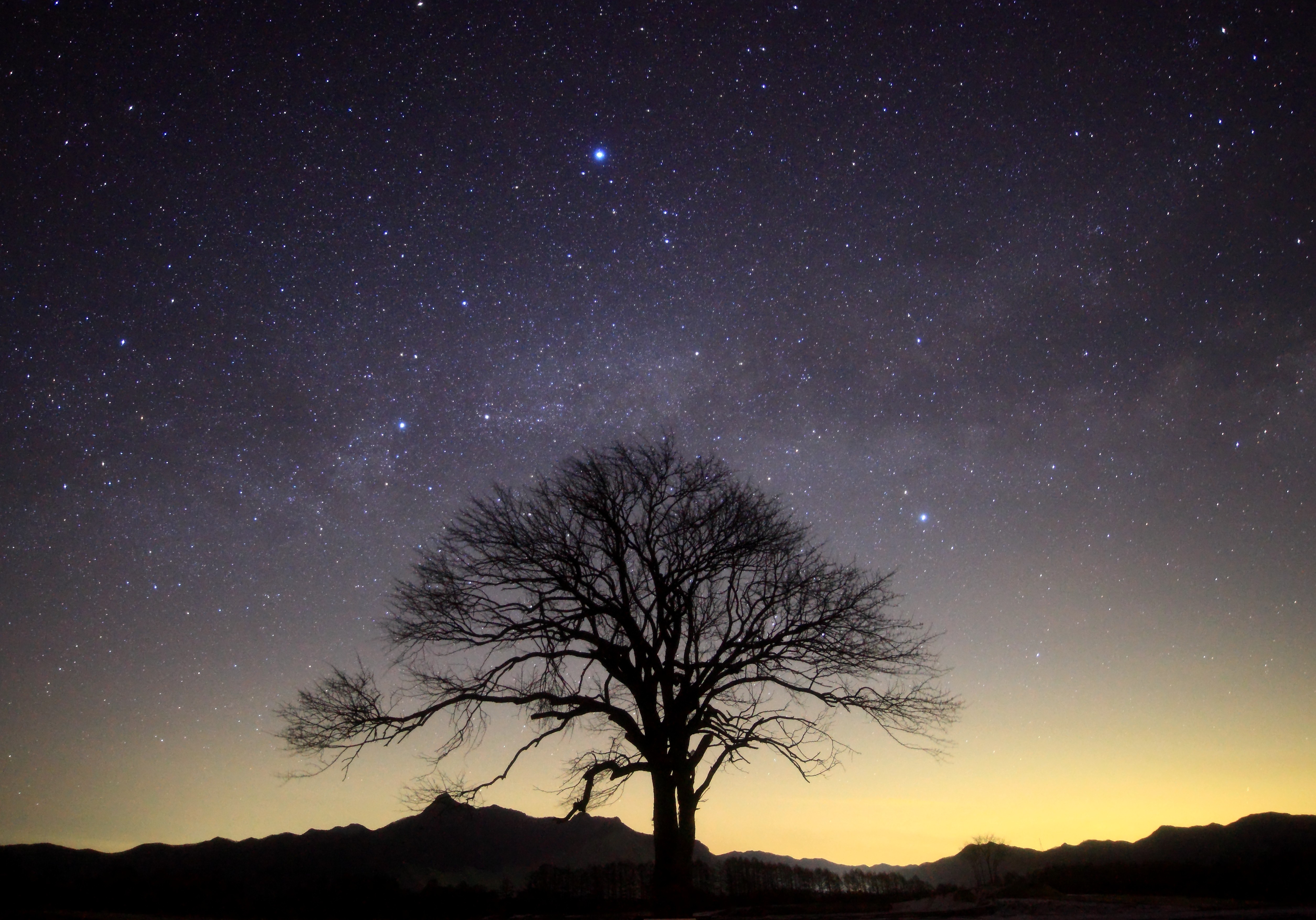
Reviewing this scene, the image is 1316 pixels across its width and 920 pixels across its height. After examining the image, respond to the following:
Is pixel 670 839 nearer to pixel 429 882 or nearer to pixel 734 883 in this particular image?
pixel 734 883

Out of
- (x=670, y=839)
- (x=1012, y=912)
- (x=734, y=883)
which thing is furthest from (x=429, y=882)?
(x=1012, y=912)

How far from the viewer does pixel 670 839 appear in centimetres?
1320

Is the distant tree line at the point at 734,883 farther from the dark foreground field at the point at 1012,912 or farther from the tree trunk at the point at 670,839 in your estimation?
the dark foreground field at the point at 1012,912

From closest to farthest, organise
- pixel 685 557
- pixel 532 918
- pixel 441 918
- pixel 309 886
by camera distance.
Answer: pixel 532 918
pixel 441 918
pixel 309 886
pixel 685 557

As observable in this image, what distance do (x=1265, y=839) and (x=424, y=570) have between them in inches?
1059

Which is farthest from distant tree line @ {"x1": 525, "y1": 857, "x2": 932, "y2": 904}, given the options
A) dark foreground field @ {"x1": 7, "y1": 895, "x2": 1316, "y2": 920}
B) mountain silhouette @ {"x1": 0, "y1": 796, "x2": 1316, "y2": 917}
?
dark foreground field @ {"x1": 7, "y1": 895, "x2": 1316, "y2": 920}

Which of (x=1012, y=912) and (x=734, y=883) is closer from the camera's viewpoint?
(x=1012, y=912)

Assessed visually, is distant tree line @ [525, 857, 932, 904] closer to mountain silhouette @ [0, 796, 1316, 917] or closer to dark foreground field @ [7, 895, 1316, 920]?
mountain silhouette @ [0, 796, 1316, 917]

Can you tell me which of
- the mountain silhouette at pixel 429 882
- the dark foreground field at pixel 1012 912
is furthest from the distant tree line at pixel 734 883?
the dark foreground field at pixel 1012 912

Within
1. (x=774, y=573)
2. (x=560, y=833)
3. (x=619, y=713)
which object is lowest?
(x=560, y=833)

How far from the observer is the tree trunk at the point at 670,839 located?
12602 mm

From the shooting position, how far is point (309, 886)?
12.8 metres

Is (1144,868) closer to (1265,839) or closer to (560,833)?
(1265,839)

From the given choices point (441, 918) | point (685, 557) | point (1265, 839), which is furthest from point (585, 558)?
point (1265, 839)
